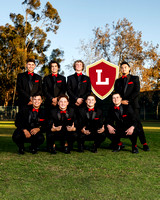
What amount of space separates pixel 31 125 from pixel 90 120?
128cm

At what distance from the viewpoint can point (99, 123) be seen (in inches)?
239

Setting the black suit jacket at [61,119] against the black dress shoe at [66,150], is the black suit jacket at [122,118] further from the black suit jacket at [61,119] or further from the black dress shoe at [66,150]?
the black dress shoe at [66,150]

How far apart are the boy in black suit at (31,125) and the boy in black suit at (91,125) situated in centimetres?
85

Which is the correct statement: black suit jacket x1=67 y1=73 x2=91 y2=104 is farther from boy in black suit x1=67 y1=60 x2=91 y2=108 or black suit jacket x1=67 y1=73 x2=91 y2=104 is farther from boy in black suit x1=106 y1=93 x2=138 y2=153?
boy in black suit x1=106 y1=93 x2=138 y2=153

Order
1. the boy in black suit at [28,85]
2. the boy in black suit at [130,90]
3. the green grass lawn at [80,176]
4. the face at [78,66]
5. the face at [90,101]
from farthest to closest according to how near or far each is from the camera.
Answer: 1. the face at [78,66]
2. the boy in black suit at [28,85]
3. the boy in black suit at [130,90]
4. the face at [90,101]
5. the green grass lawn at [80,176]

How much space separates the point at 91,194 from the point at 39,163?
1895mm

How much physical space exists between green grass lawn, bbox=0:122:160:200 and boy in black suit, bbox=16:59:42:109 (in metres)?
1.36

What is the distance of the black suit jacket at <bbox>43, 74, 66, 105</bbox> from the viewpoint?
255 inches

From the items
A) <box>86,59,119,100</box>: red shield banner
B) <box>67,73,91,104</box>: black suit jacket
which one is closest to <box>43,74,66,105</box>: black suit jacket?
<box>67,73,91,104</box>: black suit jacket

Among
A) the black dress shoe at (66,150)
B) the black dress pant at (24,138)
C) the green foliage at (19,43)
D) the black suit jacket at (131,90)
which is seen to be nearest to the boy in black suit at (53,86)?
the black dress pant at (24,138)

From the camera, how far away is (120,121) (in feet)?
19.9

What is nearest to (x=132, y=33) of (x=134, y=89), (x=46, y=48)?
(x=46, y=48)

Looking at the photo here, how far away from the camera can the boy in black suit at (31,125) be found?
5750 mm

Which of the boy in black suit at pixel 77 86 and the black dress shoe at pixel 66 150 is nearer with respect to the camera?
the black dress shoe at pixel 66 150
